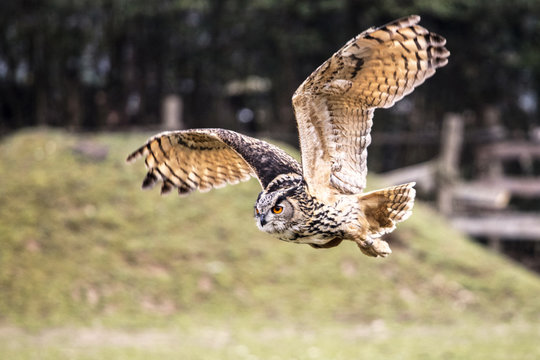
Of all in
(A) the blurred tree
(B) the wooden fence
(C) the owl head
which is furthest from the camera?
(A) the blurred tree

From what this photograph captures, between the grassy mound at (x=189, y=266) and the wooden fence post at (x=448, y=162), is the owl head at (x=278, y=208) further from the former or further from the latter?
the wooden fence post at (x=448, y=162)

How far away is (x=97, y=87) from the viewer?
1645 centimetres

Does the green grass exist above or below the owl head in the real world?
below

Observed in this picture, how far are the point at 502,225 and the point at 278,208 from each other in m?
10.3

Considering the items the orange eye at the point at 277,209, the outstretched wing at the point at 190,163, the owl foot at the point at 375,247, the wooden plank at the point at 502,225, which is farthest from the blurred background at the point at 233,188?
the orange eye at the point at 277,209

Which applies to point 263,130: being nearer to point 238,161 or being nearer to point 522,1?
point 522,1

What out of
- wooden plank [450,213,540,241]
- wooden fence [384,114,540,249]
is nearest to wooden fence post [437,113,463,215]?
wooden fence [384,114,540,249]

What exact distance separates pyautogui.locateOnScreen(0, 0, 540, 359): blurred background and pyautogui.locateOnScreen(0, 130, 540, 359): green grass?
29 mm

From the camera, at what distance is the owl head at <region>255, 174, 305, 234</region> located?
108 inches

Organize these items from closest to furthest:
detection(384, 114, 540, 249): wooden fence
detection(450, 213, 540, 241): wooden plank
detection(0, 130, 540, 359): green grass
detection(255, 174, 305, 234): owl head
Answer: detection(255, 174, 305, 234): owl head → detection(0, 130, 540, 359): green grass → detection(384, 114, 540, 249): wooden fence → detection(450, 213, 540, 241): wooden plank

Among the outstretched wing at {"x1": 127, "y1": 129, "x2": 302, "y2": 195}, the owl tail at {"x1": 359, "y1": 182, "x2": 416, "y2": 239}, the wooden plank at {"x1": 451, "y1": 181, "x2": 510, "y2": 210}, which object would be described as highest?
the outstretched wing at {"x1": 127, "y1": 129, "x2": 302, "y2": 195}

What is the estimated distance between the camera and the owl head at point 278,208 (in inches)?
108

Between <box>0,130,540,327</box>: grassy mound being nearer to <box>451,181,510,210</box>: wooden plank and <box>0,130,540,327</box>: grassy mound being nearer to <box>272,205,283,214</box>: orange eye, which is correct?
<box>451,181,510,210</box>: wooden plank

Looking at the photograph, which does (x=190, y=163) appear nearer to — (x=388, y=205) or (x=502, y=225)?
(x=388, y=205)
